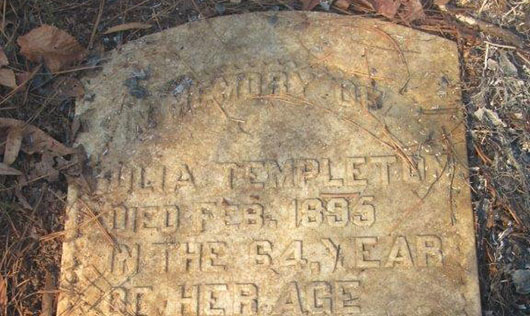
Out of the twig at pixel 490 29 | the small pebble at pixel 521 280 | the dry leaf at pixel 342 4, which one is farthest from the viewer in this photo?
the dry leaf at pixel 342 4

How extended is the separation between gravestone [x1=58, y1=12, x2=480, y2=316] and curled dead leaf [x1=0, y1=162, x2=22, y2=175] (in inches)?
11.3

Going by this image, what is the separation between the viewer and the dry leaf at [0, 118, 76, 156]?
2957 millimetres

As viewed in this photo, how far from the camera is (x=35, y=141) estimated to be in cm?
299

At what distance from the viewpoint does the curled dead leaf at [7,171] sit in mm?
2916

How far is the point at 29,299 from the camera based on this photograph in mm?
2791

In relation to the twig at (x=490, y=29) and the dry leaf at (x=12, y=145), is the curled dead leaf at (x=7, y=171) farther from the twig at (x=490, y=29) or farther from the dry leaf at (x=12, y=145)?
the twig at (x=490, y=29)

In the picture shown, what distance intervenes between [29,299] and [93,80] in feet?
Result: 3.43

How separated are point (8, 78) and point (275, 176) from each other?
138 cm

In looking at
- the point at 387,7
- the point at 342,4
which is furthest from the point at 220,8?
the point at 387,7

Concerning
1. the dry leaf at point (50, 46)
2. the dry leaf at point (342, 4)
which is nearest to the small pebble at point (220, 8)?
the dry leaf at point (342, 4)

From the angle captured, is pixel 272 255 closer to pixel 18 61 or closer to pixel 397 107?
pixel 397 107

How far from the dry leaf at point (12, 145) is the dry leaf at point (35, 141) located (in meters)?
0.02

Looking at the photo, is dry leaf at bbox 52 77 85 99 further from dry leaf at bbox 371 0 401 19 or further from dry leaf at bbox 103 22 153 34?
dry leaf at bbox 371 0 401 19

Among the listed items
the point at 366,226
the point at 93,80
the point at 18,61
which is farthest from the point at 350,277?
the point at 18,61
